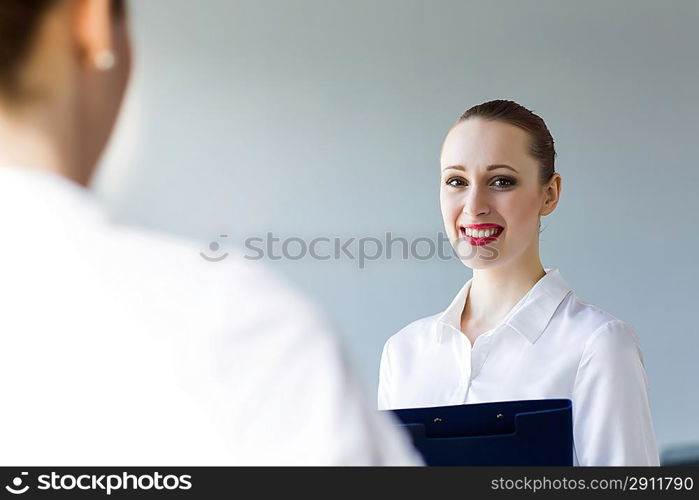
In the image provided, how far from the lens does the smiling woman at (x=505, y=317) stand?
1573 millimetres

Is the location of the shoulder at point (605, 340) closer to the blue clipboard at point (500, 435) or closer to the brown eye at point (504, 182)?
the brown eye at point (504, 182)

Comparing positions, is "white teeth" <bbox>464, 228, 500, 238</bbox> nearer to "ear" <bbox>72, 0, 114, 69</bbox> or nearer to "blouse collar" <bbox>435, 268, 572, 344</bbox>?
"blouse collar" <bbox>435, 268, 572, 344</bbox>

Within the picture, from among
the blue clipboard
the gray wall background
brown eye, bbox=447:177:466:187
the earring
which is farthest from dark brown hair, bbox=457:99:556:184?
the gray wall background

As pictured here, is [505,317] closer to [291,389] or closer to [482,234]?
[482,234]

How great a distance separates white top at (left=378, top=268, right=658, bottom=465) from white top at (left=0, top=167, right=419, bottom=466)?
3.81 ft

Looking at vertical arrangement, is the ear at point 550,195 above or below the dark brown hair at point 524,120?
below

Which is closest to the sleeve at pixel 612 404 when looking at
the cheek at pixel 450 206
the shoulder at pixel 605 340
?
the shoulder at pixel 605 340

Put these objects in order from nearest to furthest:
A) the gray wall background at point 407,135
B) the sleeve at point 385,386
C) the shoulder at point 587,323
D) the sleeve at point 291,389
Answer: the sleeve at point 291,389 → the shoulder at point 587,323 → the sleeve at point 385,386 → the gray wall background at point 407,135

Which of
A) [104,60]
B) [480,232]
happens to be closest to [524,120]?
[480,232]

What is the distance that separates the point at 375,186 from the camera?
11.6 feet

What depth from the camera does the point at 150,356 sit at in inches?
15.0

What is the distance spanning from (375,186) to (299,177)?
0.95ft

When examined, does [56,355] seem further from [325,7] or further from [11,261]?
[325,7]

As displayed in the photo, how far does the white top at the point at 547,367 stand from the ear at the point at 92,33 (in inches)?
47.9
